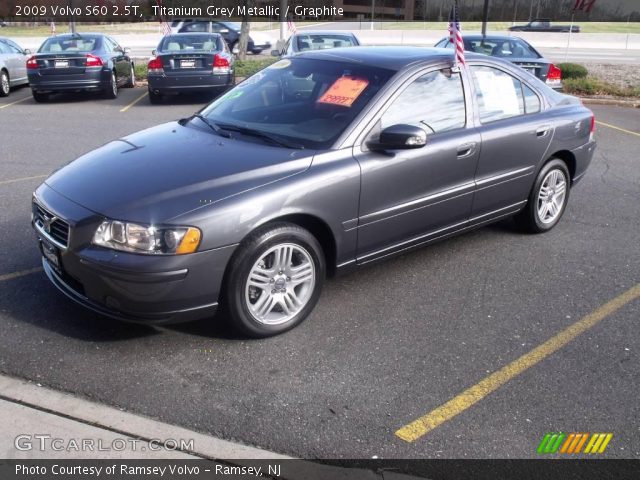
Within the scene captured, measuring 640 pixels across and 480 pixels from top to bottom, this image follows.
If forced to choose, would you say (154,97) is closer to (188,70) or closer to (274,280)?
(188,70)

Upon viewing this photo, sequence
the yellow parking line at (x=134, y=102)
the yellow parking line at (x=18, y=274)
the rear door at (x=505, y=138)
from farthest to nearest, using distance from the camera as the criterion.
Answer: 1. the yellow parking line at (x=134, y=102)
2. the rear door at (x=505, y=138)
3. the yellow parking line at (x=18, y=274)

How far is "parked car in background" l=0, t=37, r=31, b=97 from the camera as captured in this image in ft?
48.8

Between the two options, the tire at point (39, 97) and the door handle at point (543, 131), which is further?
the tire at point (39, 97)

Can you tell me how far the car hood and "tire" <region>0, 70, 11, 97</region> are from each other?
11.9m

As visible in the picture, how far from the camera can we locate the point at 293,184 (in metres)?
3.96

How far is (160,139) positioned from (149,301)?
1.48 m

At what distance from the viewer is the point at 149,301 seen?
360 cm

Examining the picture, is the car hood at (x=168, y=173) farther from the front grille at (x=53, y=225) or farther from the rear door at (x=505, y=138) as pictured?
the rear door at (x=505, y=138)

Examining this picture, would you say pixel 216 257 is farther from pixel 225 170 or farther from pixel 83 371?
pixel 83 371

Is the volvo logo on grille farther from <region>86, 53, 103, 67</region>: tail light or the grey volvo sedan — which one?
<region>86, 53, 103, 67</region>: tail light

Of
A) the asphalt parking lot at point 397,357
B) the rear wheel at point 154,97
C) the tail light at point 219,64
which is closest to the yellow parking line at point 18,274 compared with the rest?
the asphalt parking lot at point 397,357

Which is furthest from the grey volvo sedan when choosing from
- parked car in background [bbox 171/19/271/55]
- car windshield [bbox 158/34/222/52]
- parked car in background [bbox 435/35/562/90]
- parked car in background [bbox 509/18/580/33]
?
parked car in background [bbox 509/18/580/33]

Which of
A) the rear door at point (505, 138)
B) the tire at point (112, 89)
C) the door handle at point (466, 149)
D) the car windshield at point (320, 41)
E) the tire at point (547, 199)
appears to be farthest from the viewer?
the car windshield at point (320, 41)

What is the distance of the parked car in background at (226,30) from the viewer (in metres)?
27.3
